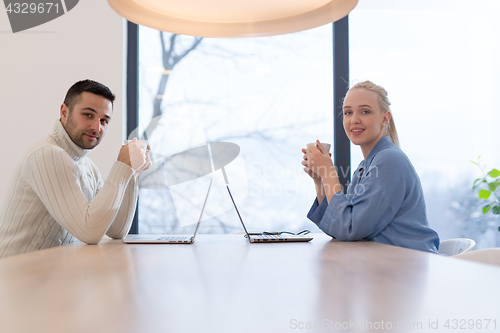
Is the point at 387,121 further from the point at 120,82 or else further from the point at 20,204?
the point at 120,82

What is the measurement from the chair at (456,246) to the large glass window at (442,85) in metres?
1.32

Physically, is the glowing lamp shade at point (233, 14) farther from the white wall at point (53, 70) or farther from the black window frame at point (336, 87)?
the black window frame at point (336, 87)

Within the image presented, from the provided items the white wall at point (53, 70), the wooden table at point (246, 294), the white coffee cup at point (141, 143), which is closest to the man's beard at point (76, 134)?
the white coffee cup at point (141, 143)

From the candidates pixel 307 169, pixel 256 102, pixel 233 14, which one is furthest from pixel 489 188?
pixel 233 14

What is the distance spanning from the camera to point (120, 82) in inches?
105

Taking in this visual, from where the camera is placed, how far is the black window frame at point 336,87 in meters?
A: 2.79

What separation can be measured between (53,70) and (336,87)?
2034 millimetres

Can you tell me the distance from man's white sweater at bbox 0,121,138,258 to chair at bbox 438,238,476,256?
4.19ft

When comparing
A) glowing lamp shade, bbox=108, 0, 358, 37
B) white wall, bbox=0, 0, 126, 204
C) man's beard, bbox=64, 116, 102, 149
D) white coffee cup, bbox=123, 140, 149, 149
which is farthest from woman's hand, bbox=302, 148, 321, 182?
white wall, bbox=0, 0, 126, 204

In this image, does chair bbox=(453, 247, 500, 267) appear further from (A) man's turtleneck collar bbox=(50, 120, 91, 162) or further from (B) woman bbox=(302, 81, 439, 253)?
(A) man's turtleneck collar bbox=(50, 120, 91, 162)

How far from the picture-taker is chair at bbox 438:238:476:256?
1421mm

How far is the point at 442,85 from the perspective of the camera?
9.64 feet

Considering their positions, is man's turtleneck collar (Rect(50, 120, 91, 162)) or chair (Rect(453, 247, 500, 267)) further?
man's turtleneck collar (Rect(50, 120, 91, 162))

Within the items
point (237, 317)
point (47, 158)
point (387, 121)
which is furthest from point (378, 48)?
point (237, 317)
